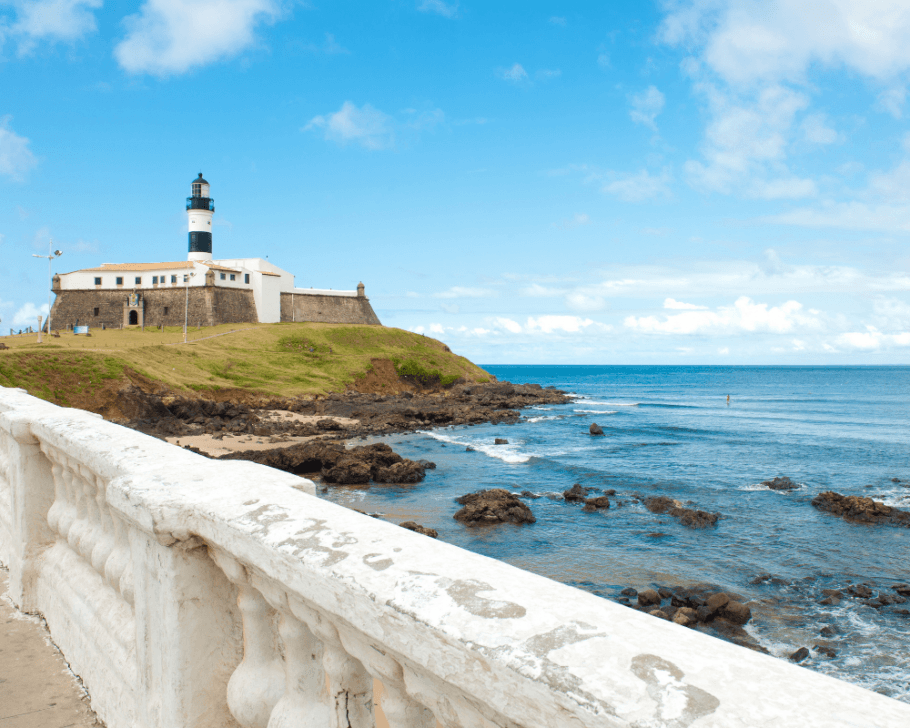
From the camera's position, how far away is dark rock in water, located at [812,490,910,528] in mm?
21219

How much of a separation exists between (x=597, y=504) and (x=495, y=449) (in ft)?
44.8

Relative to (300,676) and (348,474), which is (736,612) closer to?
(300,676)

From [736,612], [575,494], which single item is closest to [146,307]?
[575,494]

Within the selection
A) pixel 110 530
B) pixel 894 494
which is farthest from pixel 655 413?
pixel 110 530

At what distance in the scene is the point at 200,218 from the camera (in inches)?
2822

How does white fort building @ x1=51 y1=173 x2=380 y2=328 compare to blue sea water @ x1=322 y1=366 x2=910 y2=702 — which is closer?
blue sea water @ x1=322 y1=366 x2=910 y2=702

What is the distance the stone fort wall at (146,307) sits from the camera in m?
66.8

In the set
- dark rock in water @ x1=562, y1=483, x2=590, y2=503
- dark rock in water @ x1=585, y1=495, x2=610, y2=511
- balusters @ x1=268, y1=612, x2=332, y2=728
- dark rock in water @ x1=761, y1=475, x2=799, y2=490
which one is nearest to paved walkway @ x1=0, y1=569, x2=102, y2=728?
balusters @ x1=268, y1=612, x2=332, y2=728

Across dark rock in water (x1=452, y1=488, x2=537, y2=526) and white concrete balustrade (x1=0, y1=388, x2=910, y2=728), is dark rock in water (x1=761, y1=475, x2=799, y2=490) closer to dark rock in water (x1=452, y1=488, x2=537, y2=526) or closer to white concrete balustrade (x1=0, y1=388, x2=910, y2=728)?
dark rock in water (x1=452, y1=488, x2=537, y2=526)

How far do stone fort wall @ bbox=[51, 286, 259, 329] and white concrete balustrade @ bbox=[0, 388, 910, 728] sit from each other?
66930 millimetres

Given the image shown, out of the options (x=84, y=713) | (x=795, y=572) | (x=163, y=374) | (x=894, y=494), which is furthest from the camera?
Result: (x=163, y=374)

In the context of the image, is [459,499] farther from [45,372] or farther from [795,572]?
[45,372]

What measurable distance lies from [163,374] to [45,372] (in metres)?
8.05

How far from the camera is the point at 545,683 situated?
129 centimetres
